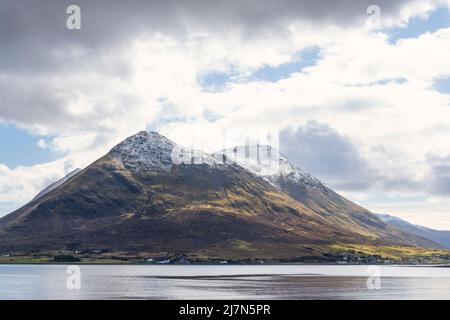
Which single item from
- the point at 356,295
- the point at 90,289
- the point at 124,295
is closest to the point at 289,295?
the point at 356,295
